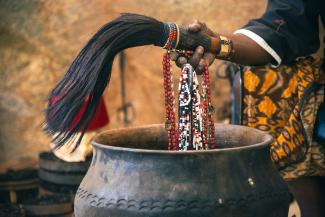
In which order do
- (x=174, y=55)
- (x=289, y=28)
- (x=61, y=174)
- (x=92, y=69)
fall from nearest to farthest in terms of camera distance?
(x=92, y=69)
(x=174, y=55)
(x=289, y=28)
(x=61, y=174)

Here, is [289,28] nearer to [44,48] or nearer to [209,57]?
[209,57]

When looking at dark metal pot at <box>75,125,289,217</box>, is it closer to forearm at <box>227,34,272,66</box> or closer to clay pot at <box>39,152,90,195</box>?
forearm at <box>227,34,272,66</box>

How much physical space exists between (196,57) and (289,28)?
2.02 ft

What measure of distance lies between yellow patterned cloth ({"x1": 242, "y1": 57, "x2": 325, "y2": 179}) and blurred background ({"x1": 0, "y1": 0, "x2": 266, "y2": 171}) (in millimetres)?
1306

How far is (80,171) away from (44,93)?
0.84 meters

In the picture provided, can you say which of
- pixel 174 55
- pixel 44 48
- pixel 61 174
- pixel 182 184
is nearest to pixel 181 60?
pixel 174 55

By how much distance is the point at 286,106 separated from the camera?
6.40ft

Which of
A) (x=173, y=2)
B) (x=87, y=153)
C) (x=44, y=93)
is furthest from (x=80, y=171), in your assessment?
(x=173, y=2)

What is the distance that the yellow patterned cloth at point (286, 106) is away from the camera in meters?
1.91

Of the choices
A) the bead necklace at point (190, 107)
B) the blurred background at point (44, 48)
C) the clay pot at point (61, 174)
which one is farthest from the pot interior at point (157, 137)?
the blurred background at point (44, 48)

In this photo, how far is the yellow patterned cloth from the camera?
1.91 meters

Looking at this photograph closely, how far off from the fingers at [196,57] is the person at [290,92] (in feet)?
1.47

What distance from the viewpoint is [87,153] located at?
2758 mm

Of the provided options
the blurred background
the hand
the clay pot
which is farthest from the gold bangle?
the blurred background
